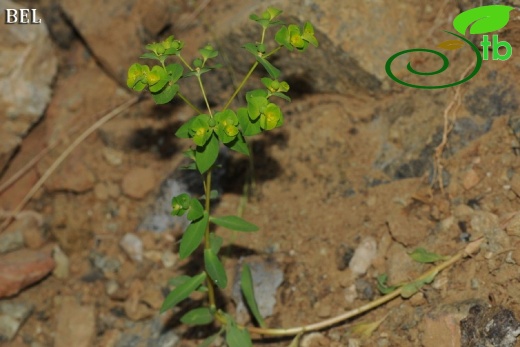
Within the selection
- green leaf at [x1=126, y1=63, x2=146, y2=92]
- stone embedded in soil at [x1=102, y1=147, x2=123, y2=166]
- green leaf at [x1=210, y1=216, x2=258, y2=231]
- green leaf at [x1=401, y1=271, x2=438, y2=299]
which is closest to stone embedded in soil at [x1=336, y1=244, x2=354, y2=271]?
green leaf at [x1=401, y1=271, x2=438, y2=299]

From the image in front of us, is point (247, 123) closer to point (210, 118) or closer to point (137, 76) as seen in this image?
point (210, 118)

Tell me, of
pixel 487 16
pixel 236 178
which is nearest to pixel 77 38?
pixel 236 178

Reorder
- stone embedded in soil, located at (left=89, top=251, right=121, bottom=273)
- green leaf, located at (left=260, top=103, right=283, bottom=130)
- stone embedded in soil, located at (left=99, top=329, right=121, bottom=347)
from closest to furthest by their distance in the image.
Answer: green leaf, located at (left=260, top=103, right=283, bottom=130), stone embedded in soil, located at (left=99, top=329, right=121, bottom=347), stone embedded in soil, located at (left=89, top=251, right=121, bottom=273)

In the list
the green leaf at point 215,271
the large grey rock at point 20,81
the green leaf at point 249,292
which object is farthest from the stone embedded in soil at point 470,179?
the large grey rock at point 20,81

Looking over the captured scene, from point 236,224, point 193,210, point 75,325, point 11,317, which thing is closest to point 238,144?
point 193,210

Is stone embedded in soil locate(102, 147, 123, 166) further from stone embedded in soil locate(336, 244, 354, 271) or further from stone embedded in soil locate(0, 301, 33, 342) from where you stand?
stone embedded in soil locate(336, 244, 354, 271)

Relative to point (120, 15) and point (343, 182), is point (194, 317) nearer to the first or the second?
point (343, 182)
